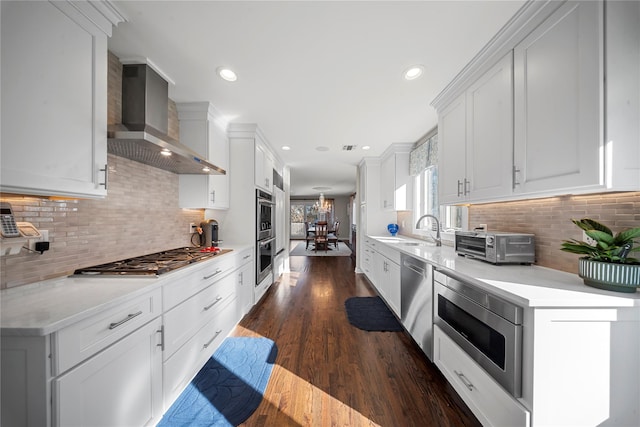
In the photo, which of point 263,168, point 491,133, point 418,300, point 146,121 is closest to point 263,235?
point 263,168

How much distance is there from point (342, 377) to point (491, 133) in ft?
6.86

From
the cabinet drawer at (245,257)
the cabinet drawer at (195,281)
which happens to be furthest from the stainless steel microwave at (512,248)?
the cabinet drawer at (245,257)

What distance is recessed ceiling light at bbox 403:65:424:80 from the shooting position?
1.93 metres

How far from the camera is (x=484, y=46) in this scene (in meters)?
1.67

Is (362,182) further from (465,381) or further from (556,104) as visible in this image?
(465,381)

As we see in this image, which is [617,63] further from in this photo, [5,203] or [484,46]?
[5,203]

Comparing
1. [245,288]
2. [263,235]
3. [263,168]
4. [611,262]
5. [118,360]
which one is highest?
[263,168]

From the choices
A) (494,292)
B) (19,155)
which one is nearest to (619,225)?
(494,292)

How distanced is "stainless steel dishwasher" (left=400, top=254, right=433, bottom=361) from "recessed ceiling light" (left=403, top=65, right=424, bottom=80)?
1.58m

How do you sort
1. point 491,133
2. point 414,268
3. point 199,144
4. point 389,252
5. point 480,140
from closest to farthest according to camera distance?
point 491,133, point 480,140, point 414,268, point 199,144, point 389,252

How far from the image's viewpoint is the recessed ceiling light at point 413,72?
193 centimetres

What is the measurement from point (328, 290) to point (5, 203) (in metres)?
3.55

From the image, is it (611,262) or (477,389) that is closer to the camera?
(611,262)

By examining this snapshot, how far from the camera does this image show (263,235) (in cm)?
348
